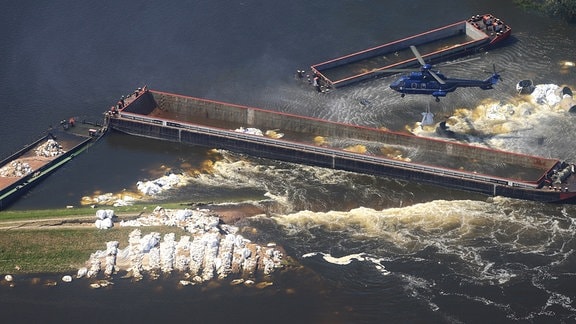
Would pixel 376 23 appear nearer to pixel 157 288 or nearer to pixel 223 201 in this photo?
pixel 223 201

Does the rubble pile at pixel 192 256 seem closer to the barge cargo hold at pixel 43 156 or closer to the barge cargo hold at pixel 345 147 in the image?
the barge cargo hold at pixel 43 156

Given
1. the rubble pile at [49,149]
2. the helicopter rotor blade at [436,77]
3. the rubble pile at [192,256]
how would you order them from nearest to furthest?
the rubble pile at [192,256], the rubble pile at [49,149], the helicopter rotor blade at [436,77]

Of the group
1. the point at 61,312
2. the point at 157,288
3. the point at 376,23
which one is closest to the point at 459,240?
the point at 157,288

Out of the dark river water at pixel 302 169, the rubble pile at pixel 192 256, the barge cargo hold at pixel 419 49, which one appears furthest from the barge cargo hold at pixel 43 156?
the barge cargo hold at pixel 419 49

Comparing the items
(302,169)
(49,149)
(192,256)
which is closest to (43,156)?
(49,149)

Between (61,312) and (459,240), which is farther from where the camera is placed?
(459,240)

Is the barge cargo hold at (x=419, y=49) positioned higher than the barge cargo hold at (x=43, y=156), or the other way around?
the barge cargo hold at (x=419, y=49)

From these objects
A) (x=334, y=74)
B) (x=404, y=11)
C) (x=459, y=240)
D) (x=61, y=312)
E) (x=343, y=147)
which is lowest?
(x=61, y=312)
